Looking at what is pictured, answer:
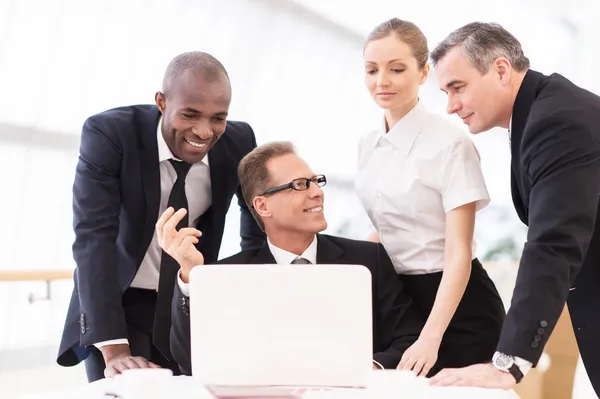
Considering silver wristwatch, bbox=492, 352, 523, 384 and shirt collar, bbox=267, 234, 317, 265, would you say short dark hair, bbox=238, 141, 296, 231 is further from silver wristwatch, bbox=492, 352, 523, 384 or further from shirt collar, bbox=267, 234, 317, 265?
silver wristwatch, bbox=492, 352, 523, 384

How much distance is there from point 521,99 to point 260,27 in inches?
112

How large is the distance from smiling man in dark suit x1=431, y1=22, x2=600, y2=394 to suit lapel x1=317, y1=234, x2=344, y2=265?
1.77 feet

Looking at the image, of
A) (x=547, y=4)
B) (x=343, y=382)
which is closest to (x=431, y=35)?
(x=547, y=4)

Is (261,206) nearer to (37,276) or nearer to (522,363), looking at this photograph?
(522,363)

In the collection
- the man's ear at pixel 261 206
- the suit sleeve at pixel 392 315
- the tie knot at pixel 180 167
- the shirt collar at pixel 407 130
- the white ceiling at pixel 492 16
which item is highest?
the white ceiling at pixel 492 16

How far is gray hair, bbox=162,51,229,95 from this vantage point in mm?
2244

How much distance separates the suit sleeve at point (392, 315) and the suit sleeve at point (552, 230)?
52cm

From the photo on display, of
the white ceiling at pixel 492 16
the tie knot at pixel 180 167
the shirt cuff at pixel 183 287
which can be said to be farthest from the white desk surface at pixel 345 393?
the white ceiling at pixel 492 16

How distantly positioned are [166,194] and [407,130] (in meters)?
0.73

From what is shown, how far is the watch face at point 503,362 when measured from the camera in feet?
5.39

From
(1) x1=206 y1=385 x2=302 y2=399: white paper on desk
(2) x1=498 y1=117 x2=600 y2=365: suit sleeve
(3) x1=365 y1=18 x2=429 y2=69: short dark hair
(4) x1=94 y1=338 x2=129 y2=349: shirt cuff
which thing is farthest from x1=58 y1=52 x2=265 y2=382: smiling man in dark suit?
(2) x1=498 y1=117 x2=600 y2=365: suit sleeve

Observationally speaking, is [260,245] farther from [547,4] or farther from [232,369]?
[547,4]

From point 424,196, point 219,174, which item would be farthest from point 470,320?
point 219,174

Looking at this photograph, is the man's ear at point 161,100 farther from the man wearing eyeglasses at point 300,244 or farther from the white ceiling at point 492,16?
the white ceiling at point 492,16
